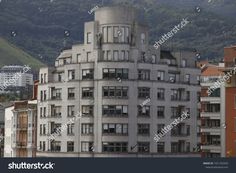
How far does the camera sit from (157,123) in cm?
11244

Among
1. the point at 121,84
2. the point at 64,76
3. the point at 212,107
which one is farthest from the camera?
→ the point at 212,107

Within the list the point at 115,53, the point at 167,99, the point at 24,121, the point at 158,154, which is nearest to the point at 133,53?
the point at 115,53

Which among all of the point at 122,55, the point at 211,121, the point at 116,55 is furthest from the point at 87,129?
the point at 211,121

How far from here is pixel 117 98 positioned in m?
109

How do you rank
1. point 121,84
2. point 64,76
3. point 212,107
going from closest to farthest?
point 121,84 → point 64,76 → point 212,107

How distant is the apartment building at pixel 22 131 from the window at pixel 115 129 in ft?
78.2

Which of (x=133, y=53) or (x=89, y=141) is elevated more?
(x=133, y=53)

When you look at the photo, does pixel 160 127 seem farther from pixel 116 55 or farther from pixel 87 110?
pixel 116 55

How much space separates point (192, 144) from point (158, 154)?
9.60 m

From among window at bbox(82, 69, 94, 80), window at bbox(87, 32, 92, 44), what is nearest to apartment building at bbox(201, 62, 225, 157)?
window at bbox(82, 69, 94, 80)

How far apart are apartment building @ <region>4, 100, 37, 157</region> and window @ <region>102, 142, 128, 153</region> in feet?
77.3

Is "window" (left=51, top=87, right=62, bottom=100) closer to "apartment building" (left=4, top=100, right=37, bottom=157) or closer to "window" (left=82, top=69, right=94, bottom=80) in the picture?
"window" (left=82, top=69, right=94, bottom=80)

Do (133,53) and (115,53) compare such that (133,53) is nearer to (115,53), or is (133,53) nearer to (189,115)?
(115,53)

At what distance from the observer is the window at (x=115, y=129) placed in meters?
108
